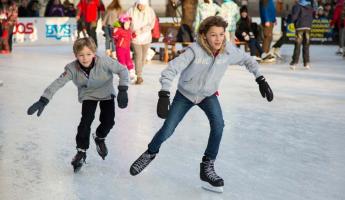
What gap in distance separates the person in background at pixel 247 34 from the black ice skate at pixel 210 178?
11451mm

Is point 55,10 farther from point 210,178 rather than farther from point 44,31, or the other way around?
point 210,178

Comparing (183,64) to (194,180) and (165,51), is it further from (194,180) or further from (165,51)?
(165,51)

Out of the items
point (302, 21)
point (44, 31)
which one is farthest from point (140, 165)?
point (44, 31)

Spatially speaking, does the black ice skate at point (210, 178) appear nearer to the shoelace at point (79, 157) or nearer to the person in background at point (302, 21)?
the shoelace at point (79, 157)

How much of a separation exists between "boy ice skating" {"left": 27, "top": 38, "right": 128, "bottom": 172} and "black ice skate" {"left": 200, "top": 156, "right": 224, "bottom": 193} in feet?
2.27

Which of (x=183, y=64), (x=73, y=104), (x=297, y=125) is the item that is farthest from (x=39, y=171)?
(x=73, y=104)

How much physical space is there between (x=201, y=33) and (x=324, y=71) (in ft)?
33.2

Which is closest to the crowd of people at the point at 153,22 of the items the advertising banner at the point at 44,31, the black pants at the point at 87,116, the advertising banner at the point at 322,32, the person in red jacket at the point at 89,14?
the person in red jacket at the point at 89,14

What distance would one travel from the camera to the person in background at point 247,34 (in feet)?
53.5

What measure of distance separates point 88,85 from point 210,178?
112 cm

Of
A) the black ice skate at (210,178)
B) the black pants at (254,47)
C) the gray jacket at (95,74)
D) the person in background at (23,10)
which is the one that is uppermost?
the gray jacket at (95,74)

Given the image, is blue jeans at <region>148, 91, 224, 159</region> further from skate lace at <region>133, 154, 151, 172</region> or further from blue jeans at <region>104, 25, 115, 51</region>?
blue jeans at <region>104, 25, 115, 51</region>

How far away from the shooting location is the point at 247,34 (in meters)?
16.4

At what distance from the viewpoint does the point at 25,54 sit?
63.0 feet
